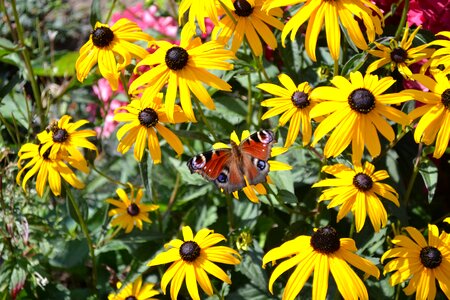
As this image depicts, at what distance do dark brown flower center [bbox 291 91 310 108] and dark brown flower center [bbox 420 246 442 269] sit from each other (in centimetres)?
38

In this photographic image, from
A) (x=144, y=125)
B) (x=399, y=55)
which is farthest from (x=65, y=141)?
(x=399, y=55)

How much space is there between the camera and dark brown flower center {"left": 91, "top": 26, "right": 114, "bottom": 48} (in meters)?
1.40

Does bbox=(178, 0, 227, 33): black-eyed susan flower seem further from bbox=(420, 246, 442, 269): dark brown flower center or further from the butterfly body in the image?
bbox=(420, 246, 442, 269): dark brown flower center

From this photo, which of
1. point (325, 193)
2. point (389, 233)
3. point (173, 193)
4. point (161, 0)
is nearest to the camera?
point (325, 193)

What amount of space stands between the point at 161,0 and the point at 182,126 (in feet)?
4.17

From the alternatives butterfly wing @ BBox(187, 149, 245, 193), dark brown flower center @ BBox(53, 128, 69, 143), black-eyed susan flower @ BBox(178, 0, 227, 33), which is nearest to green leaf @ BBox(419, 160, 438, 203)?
butterfly wing @ BBox(187, 149, 245, 193)

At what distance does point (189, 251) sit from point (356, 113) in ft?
1.42

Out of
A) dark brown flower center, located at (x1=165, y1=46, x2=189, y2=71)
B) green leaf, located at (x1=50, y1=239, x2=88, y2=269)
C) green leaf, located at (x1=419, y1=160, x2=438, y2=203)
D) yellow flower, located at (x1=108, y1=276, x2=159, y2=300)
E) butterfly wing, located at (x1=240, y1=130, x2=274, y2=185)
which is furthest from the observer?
green leaf, located at (x1=50, y1=239, x2=88, y2=269)

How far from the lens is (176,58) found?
130 cm

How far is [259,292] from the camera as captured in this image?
1665 mm

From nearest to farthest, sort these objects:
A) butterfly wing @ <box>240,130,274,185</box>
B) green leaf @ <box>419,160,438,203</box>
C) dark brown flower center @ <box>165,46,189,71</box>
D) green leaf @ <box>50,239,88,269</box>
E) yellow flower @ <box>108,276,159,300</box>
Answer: butterfly wing @ <box>240,130,274,185</box> → dark brown flower center @ <box>165,46,189,71</box> → green leaf @ <box>419,160,438,203</box> → yellow flower @ <box>108,276,159,300</box> → green leaf @ <box>50,239,88,269</box>

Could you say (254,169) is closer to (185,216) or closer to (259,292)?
(259,292)

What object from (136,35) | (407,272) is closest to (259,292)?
(407,272)

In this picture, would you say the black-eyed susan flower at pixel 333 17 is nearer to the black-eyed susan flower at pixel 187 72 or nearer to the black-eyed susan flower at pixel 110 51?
the black-eyed susan flower at pixel 187 72
